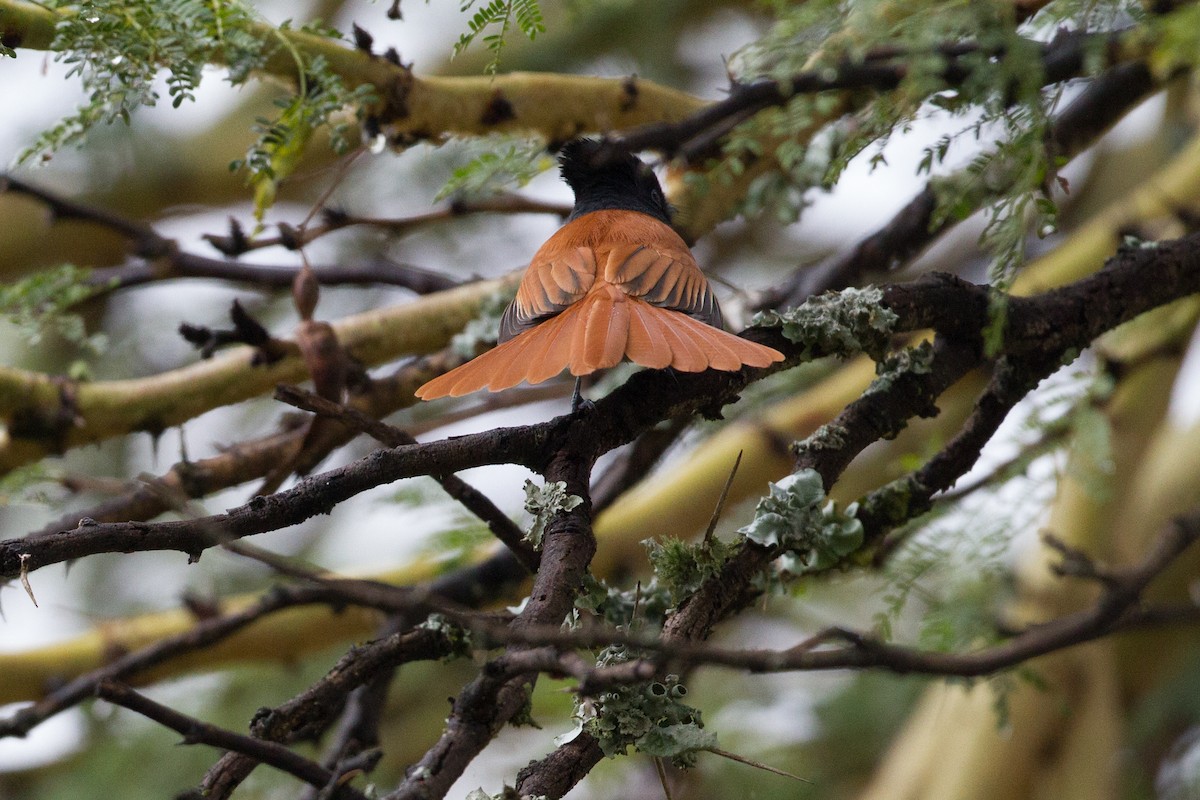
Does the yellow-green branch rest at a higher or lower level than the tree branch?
higher

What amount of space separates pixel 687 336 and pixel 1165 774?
3.61 metres

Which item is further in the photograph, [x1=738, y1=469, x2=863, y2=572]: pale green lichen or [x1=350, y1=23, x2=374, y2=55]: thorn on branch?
[x1=350, y1=23, x2=374, y2=55]: thorn on branch

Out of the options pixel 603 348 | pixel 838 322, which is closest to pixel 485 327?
Answer: pixel 603 348

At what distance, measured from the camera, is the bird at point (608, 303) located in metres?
1.65

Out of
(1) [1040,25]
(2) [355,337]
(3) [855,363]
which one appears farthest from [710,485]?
(1) [1040,25]

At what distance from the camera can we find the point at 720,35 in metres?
4.83

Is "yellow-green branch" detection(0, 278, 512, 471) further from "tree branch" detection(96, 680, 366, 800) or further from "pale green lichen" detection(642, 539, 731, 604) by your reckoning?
"tree branch" detection(96, 680, 366, 800)

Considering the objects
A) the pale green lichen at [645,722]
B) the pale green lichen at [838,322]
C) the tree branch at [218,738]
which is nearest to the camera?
the tree branch at [218,738]

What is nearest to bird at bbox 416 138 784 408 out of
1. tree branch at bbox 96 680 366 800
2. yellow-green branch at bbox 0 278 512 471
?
yellow-green branch at bbox 0 278 512 471

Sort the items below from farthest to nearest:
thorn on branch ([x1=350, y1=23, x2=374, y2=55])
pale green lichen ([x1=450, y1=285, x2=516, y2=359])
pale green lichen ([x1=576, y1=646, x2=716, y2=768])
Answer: pale green lichen ([x1=450, y1=285, x2=516, y2=359]), thorn on branch ([x1=350, y1=23, x2=374, y2=55]), pale green lichen ([x1=576, y1=646, x2=716, y2=768])

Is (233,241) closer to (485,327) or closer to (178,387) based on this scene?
(178,387)

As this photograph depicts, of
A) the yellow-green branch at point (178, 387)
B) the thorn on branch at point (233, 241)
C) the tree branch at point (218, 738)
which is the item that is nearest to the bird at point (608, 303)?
the yellow-green branch at point (178, 387)

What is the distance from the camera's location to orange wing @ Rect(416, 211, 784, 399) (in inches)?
64.6

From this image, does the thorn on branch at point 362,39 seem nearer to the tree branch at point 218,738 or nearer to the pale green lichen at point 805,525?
the pale green lichen at point 805,525
